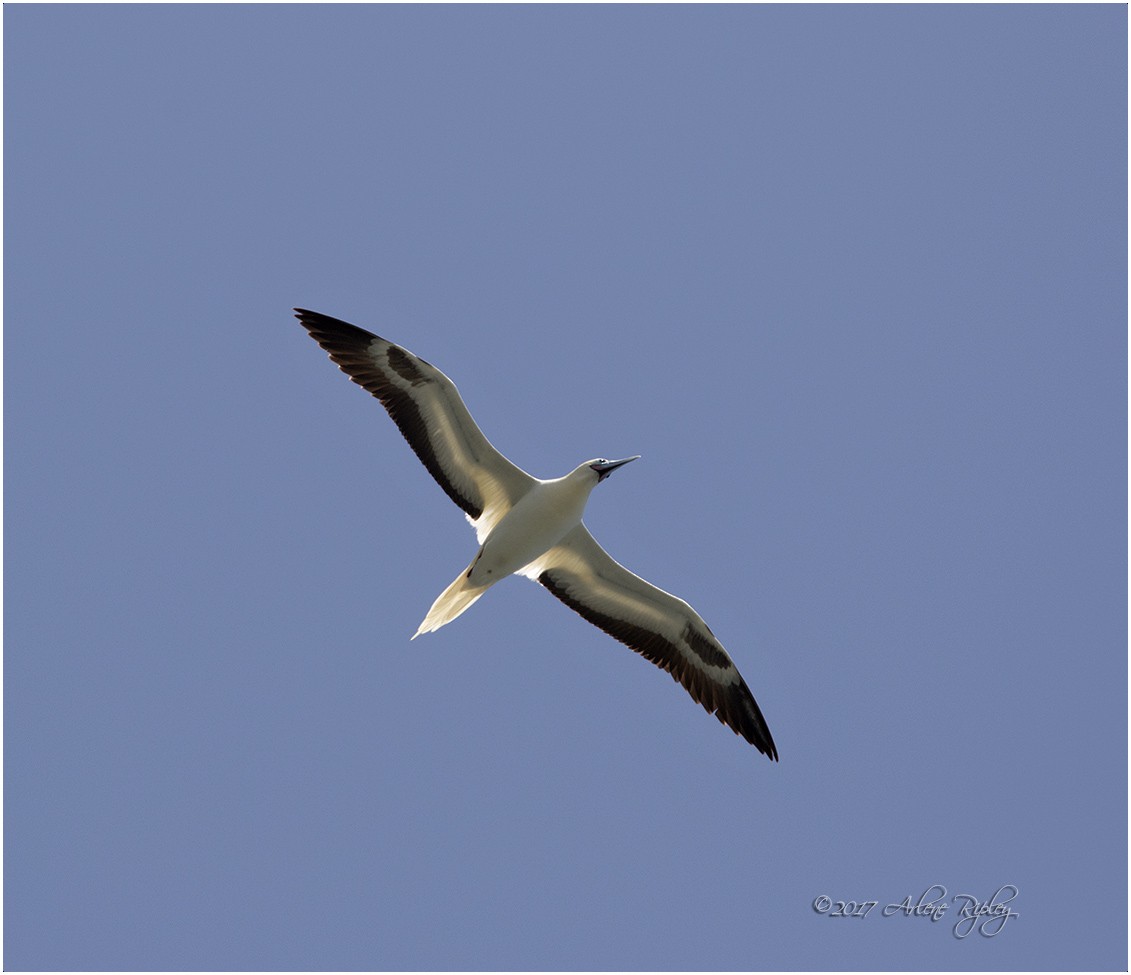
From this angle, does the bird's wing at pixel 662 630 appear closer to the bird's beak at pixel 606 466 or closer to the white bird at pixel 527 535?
the white bird at pixel 527 535

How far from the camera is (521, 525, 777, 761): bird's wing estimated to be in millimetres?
17891

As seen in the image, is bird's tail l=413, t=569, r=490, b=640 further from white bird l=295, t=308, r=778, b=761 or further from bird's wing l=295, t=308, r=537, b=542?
bird's wing l=295, t=308, r=537, b=542

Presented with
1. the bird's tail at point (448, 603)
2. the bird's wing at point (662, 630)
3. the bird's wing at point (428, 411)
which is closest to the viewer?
the bird's wing at point (428, 411)

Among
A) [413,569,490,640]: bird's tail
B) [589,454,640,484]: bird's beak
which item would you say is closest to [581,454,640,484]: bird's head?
[589,454,640,484]: bird's beak

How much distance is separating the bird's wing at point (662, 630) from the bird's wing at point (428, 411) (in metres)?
1.45

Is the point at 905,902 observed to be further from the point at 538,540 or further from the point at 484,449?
the point at 484,449

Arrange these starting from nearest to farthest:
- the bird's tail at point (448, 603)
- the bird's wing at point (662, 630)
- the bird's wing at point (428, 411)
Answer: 1. the bird's wing at point (428, 411)
2. the bird's tail at point (448, 603)
3. the bird's wing at point (662, 630)

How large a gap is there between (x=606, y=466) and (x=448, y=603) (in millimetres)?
2692

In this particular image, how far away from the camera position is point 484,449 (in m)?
16.7

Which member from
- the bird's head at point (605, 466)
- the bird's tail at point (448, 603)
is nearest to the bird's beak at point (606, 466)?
the bird's head at point (605, 466)

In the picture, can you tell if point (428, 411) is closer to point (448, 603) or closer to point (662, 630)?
point (448, 603)

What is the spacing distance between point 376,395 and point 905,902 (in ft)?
29.2

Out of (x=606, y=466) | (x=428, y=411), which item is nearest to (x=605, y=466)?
(x=606, y=466)

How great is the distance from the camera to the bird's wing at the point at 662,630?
17891mm
